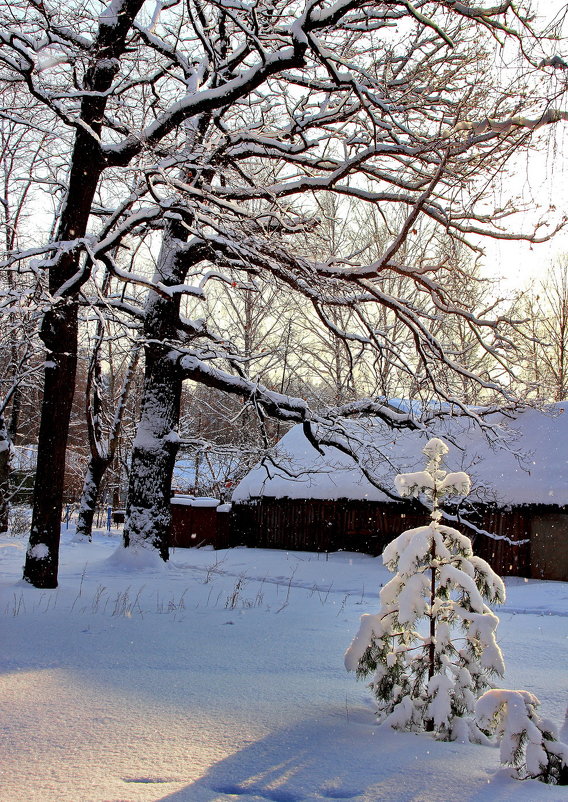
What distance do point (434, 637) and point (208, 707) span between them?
59.7 inches

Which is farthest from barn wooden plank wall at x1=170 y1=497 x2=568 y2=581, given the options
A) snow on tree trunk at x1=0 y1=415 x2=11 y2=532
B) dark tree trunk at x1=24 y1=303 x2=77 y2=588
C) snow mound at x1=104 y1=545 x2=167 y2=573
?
dark tree trunk at x1=24 y1=303 x2=77 y2=588

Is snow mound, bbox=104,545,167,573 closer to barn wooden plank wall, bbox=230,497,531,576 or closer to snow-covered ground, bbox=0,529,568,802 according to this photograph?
snow-covered ground, bbox=0,529,568,802

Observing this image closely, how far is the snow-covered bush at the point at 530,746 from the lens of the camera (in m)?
3.12

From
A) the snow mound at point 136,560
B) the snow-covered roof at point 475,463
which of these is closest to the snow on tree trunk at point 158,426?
the snow mound at point 136,560

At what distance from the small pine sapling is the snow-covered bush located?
50 centimetres

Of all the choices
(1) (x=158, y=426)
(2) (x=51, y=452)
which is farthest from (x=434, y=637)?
(1) (x=158, y=426)

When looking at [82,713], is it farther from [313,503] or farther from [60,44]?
[313,503]

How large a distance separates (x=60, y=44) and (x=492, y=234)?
6931 mm

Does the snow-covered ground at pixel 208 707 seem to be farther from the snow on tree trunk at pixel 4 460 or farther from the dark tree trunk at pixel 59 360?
the snow on tree trunk at pixel 4 460

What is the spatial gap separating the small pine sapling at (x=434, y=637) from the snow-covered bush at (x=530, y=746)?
1.65 feet

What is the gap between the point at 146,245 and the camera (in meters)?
16.2

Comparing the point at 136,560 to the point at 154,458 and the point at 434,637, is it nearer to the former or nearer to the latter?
the point at 154,458

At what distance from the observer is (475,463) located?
16391 mm

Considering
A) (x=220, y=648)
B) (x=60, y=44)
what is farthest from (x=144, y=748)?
(x=60, y=44)
